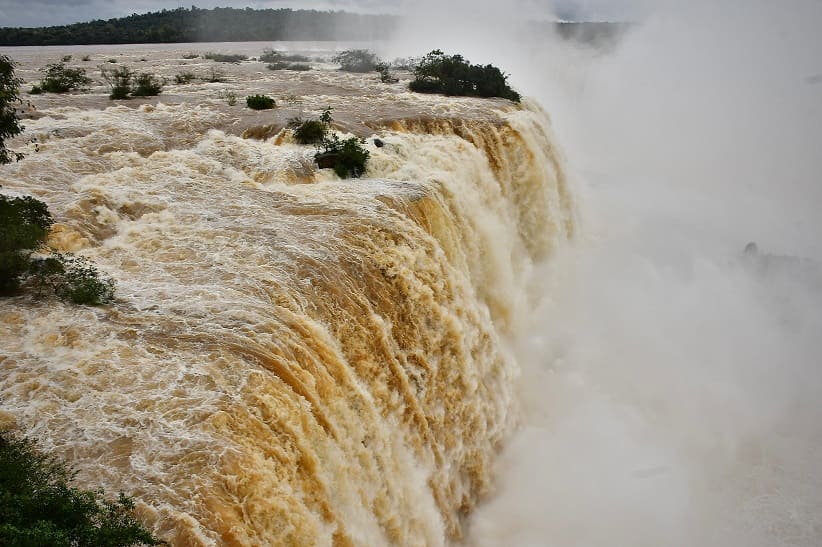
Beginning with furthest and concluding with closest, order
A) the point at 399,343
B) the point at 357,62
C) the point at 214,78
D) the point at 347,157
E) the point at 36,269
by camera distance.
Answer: the point at 357,62 → the point at 214,78 → the point at 347,157 → the point at 399,343 → the point at 36,269

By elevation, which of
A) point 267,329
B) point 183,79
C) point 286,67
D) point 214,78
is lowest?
point 267,329

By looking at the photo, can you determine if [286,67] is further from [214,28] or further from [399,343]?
[214,28]

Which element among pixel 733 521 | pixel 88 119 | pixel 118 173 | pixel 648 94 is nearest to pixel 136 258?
pixel 118 173

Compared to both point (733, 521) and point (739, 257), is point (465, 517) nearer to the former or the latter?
point (733, 521)

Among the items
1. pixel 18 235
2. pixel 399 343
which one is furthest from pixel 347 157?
pixel 18 235

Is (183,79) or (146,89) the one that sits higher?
(183,79)

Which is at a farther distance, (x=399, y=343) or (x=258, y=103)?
(x=258, y=103)
